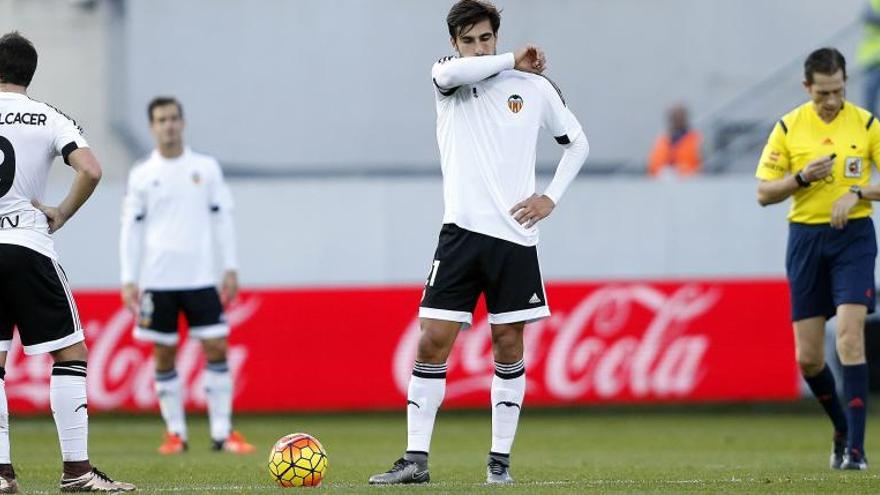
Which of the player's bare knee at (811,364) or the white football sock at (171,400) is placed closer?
the player's bare knee at (811,364)

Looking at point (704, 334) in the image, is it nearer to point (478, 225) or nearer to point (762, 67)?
point (762, 67)

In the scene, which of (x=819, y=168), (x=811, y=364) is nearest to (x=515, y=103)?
(x=819, y=168)

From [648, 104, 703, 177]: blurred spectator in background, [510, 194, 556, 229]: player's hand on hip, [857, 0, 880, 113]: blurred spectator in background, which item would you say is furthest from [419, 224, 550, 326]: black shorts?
[857, 0, 880, 113]: blurred spectator in background

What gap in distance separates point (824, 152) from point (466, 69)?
287 cm

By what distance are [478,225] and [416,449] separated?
1158 mm

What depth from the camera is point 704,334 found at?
634 inches

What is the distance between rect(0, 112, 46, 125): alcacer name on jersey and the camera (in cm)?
768

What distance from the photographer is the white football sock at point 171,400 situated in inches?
482

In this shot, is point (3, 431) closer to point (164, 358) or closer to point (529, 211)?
point (529, 211)

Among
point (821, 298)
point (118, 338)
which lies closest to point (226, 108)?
point (118, 338)

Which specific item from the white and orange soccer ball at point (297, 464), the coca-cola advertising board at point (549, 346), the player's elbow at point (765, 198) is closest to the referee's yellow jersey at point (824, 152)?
the player's elbow at point (765, 198)

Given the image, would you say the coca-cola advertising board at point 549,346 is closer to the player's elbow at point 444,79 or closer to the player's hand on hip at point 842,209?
the player's hand on hip at point 842,209

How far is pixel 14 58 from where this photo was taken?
7.76m

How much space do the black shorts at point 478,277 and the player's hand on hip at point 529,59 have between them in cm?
86
